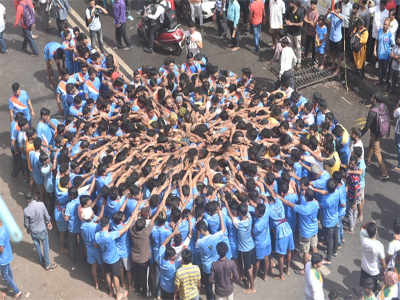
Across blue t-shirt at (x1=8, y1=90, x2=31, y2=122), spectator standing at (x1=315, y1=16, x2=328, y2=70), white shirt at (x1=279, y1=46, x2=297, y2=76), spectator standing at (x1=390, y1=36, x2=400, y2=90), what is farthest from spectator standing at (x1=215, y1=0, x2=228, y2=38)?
blue t-shirt at (x1=8, y1=90, x2=31, y2=122)

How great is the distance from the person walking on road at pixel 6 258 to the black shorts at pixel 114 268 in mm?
1629

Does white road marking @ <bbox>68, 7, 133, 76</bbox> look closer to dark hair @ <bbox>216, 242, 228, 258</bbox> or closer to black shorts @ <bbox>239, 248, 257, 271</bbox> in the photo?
black shorts @ <bbox>239, 248, 257, 271</bbox>

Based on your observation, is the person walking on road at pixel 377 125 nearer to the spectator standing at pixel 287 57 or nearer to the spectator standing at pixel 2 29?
the spectator standing at pixel 287 57

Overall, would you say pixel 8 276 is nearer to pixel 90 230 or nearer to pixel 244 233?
pixel 90 230

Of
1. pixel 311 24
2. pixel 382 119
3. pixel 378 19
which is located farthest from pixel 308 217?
pixel 311 24

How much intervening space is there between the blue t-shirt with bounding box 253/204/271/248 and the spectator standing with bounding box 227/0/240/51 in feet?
28.1

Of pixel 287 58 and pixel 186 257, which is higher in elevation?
pixel 287 58

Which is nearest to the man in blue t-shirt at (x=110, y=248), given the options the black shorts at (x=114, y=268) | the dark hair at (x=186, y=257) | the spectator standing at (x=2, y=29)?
the black shorts at (x=114, y=268)

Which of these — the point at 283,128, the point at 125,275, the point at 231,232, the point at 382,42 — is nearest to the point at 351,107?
the point at 382,42

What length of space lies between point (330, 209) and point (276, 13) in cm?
832

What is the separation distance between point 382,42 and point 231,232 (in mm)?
7666

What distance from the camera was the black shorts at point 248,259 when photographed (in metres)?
10.9

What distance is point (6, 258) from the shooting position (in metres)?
10.6

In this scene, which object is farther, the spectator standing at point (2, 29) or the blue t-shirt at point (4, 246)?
the spectator standing at point (2, 29)
